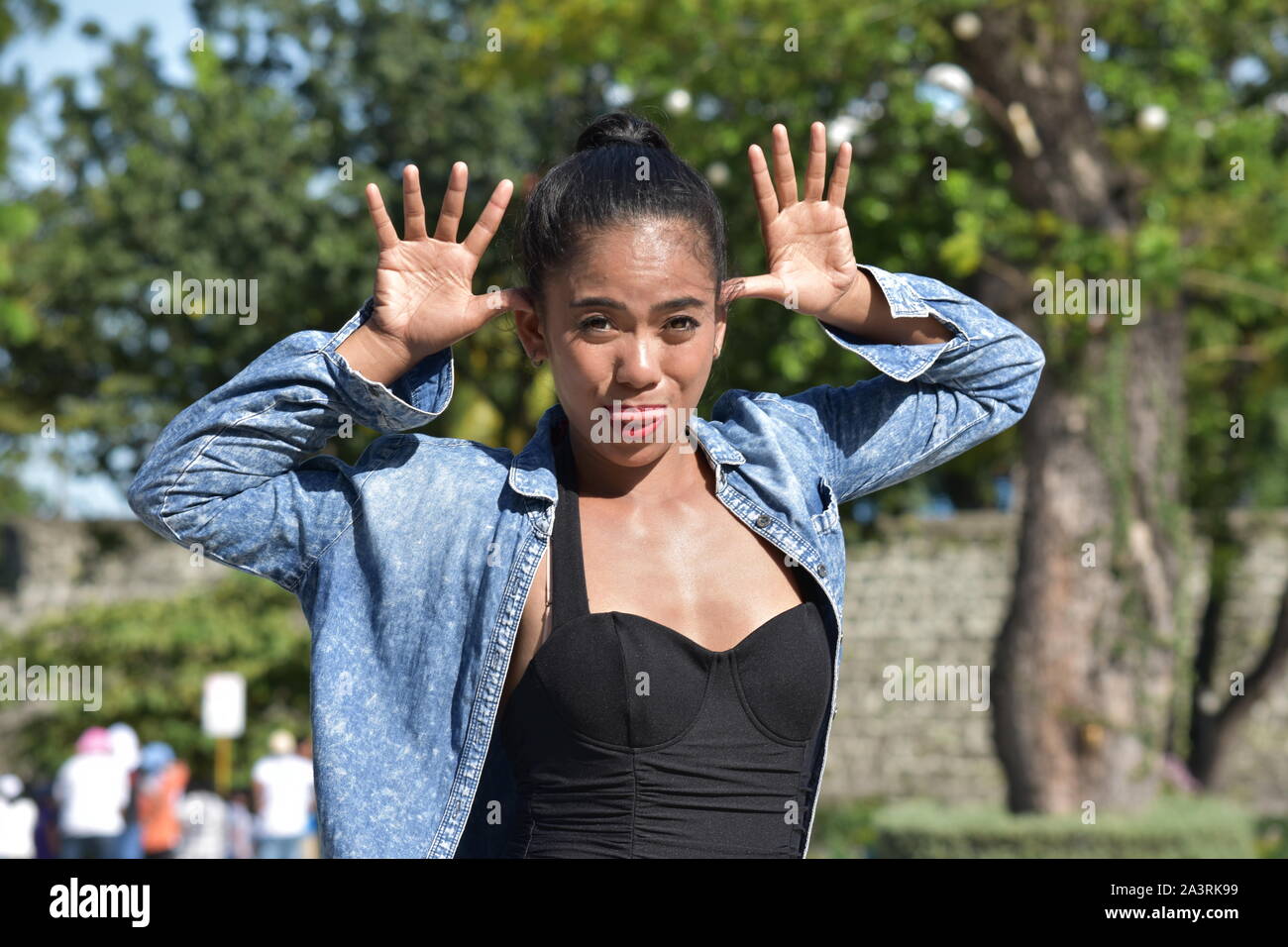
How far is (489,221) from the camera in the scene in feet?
7.86

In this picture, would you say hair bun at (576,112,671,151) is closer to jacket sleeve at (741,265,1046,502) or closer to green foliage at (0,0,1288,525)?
jacket sleeve at (741,265,1046,502)

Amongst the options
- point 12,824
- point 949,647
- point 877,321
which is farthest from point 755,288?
point 949,647

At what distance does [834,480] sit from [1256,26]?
39.8ft

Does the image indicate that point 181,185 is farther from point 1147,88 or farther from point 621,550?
point 621,550

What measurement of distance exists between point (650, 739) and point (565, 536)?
1.08ft

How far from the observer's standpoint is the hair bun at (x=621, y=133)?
259cm

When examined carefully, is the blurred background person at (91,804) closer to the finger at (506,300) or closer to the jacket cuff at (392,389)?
the jacket cuff at (392,389)

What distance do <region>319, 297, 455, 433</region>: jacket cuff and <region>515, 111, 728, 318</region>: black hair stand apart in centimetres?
20

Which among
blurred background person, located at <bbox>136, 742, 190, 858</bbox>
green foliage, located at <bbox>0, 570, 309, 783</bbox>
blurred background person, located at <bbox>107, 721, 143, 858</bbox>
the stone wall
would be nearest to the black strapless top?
blurred background person, located at <bbox>107, 721, 143, 858</bbox>

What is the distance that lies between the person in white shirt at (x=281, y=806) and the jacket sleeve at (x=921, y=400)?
9.03 meters

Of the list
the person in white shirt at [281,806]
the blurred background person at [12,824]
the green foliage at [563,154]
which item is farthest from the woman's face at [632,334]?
the person in white shirt at [281,806]

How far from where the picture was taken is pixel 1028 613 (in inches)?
388

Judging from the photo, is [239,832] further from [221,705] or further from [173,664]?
[173,664]
